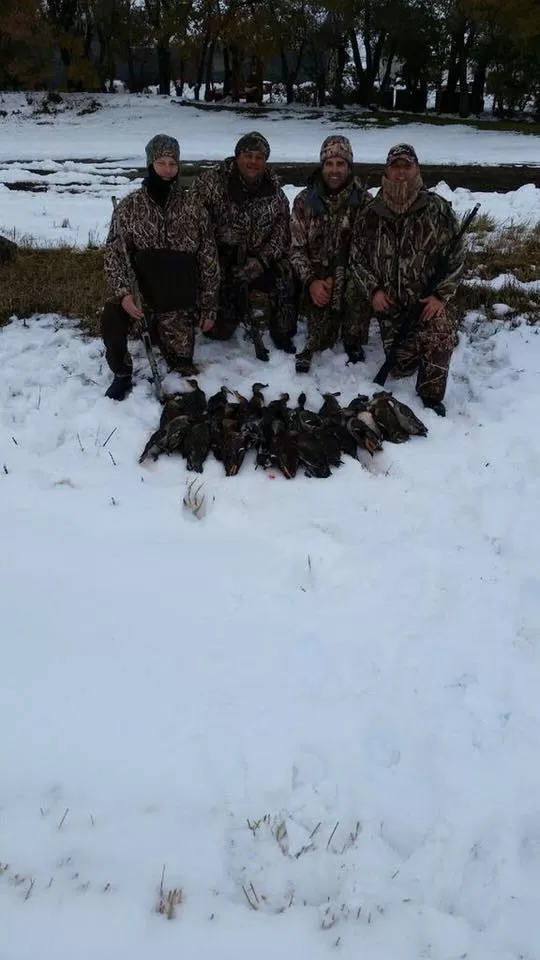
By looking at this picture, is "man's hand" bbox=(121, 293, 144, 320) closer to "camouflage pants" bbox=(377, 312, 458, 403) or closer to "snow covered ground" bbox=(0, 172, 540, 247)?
"camouflage pants" bbox=(377, 312, 458, 403)

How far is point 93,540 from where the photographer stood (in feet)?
13.0

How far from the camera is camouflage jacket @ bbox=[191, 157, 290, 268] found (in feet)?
18.1

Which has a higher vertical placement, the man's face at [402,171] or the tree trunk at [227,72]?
the tree trunk at [227,72]

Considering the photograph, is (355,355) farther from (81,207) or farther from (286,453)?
(81,207)

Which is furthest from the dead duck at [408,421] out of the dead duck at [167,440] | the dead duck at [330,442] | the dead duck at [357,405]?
the dead duck at [167,440]

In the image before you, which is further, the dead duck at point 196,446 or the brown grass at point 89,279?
the brown grass at point 89,279

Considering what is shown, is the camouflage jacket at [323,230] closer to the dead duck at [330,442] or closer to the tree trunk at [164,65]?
the dead duck at [330,442]

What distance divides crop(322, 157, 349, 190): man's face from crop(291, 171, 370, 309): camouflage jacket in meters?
0.06

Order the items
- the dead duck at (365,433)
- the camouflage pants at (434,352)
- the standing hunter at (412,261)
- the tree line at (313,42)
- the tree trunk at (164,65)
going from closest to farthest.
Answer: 1. the dead duck at (365,433)
2. the standing hunter at (412,261)
3. the camouflage pants at (434,352)
4. the tree line at (313,42)
5. the tree trunk at (164,65)

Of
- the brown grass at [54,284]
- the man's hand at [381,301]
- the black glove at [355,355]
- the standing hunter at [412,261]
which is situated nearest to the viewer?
the standing hunter at [412,261]

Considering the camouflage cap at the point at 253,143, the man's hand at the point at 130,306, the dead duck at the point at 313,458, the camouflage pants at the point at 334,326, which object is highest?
the camouflage cap at the point at 253,143

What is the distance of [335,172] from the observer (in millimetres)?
5289

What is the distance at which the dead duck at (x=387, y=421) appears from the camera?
488 centimetres

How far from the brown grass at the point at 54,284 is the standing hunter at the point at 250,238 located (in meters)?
1.26
